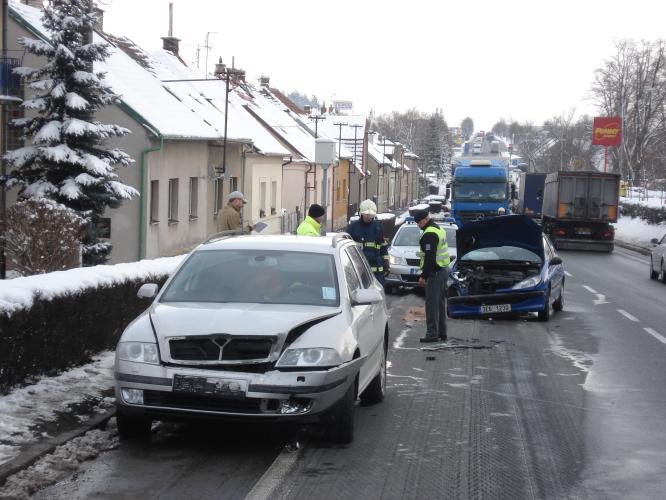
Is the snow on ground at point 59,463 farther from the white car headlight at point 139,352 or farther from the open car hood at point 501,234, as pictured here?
the open car hood at point 501,234

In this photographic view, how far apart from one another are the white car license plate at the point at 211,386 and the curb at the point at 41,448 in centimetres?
98

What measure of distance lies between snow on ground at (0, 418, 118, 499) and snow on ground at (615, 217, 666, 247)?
42835 mm

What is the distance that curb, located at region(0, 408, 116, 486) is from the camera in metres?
6.19

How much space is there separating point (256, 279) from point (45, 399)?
2.02 meters

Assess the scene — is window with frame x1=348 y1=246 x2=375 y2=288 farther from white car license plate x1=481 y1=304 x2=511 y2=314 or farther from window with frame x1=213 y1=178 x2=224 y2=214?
window with frame x1=213 y1=178 x2=224 y2=214

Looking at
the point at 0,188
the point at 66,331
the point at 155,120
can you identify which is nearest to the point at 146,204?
the point at 155,120

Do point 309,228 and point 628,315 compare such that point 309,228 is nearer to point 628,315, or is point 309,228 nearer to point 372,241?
point 372,241

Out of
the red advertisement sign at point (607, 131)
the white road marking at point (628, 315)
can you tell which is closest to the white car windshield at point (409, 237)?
the white road marking at point (628, 315)

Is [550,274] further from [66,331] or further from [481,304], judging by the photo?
[66,331]

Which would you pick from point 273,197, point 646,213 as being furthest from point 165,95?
point 646,213

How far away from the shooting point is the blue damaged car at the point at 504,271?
16453mm

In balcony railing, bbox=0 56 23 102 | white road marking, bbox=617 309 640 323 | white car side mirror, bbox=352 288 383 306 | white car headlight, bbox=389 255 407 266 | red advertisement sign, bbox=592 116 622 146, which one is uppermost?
red advertisement sign, bbox=592 116 622 146

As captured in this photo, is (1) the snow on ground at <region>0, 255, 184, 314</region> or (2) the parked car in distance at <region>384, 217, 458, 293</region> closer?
(1) the snow on ground at <region>0, 255, 184, 314</region>

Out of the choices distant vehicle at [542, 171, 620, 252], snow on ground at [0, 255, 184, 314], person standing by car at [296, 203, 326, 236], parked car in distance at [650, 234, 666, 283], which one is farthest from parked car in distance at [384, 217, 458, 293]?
distant vehicle at [542, 171, 620, 252]
